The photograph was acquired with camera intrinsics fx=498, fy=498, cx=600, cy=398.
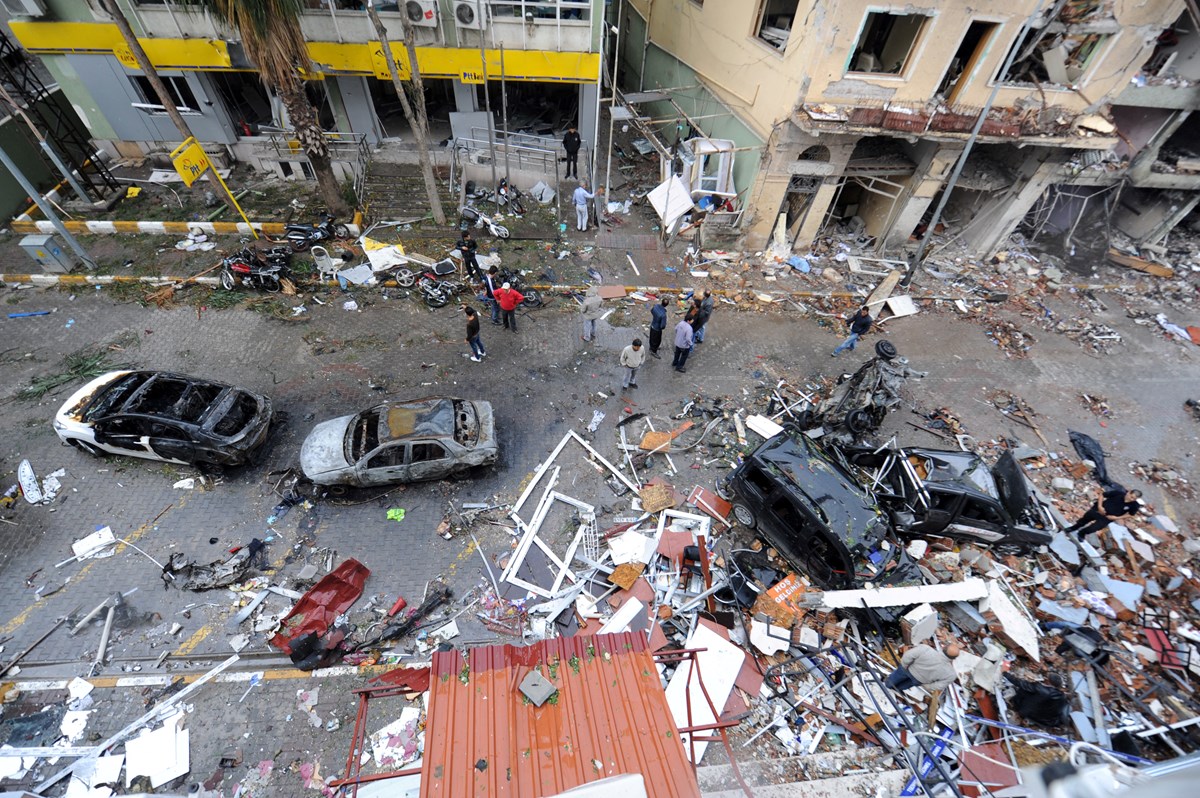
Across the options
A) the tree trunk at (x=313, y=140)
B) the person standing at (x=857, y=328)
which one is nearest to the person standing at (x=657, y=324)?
the person standing at (x=857, y=328)

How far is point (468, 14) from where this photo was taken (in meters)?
14.1

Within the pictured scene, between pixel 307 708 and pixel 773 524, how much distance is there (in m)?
7.78

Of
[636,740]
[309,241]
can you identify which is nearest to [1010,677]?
[636,740]

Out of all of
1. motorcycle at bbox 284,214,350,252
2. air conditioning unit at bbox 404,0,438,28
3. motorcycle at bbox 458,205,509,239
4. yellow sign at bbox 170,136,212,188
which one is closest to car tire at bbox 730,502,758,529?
motorcycle at bbox 458,205,509,239

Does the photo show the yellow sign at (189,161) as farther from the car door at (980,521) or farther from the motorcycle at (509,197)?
the car door at (980,521)

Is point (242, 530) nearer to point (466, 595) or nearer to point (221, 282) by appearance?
point (466, 595)

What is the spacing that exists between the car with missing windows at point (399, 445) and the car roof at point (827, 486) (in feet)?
17.3

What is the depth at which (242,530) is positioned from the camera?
29.2 ft

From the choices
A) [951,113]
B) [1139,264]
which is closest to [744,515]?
[951,113]

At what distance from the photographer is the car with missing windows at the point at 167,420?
358 inches

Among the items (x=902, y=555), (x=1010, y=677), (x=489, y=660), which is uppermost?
(x=489, y=660)

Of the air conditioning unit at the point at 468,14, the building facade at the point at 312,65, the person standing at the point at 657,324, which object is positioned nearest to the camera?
the person standing at the point at 657,324

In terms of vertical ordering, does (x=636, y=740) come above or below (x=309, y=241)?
above

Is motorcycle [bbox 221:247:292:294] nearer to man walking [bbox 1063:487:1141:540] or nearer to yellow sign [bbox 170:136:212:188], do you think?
yellow sign [bbox 170:136:212:188]
